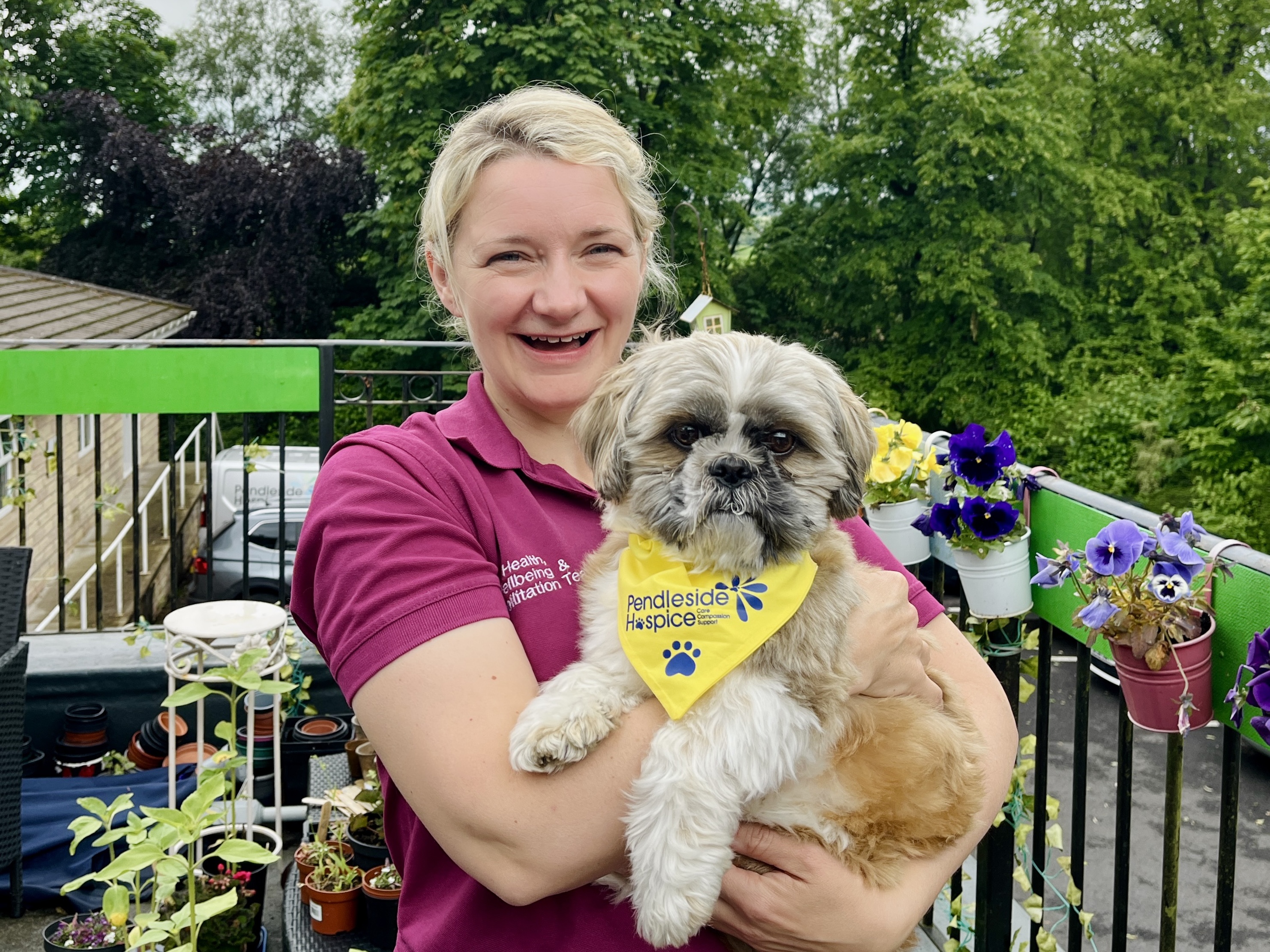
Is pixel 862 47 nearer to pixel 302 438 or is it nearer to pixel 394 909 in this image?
pixel 302 438

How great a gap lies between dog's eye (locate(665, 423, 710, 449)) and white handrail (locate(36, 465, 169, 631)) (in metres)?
6.31

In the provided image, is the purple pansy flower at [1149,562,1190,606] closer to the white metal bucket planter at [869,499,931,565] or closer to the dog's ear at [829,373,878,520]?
the dog's ear at [829,373,878,520]

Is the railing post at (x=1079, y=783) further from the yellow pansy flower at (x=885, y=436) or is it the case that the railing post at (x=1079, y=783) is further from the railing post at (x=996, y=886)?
the yellow pansy flower at (x=885, y=436)

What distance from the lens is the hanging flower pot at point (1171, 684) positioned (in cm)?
244

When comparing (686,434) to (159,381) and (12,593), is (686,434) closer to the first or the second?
(12,593)

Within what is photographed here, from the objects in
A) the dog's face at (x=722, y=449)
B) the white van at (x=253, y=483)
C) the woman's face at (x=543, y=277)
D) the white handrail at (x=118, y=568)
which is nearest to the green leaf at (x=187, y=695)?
the woman's face at (x=543, y=277)

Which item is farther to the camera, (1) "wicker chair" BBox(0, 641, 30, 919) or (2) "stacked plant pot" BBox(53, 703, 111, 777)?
(2) "stacked plant pot" BBox(53, 703, 111, 777)

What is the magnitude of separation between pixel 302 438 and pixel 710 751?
26.1m

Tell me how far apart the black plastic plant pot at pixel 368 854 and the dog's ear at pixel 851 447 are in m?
2.82

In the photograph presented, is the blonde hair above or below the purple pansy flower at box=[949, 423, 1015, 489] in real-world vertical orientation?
above

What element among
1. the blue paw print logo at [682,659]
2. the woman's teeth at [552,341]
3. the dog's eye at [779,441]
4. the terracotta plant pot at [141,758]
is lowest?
the terracotta plant pot at [141,758]

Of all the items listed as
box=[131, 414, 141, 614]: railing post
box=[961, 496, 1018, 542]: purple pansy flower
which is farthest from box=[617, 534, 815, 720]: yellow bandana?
box=[131, 414, 141, 614]: railing post

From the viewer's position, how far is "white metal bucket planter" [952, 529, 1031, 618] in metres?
3.11

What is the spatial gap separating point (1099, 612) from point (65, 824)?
5.00m
